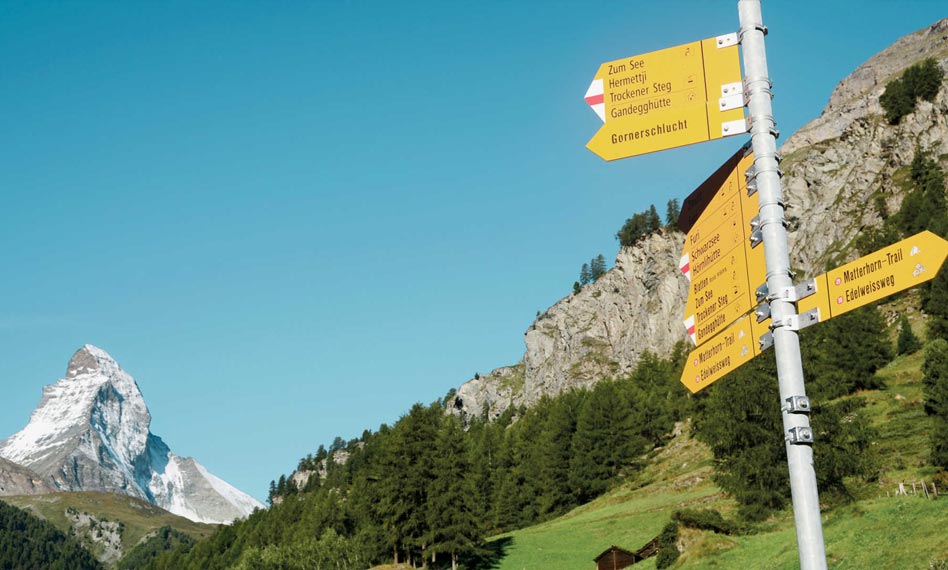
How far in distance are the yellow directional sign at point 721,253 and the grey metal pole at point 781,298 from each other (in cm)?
28

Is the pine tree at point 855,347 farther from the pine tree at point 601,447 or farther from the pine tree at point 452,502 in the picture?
the pine tree at point 452,502

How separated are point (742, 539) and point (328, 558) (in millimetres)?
59482

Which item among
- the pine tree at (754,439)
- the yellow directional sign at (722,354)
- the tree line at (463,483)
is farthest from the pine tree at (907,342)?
the yellow directional sign at (722,354)

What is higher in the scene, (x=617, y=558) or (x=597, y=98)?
(x=597, y=98)

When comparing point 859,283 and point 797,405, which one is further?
point 859,283

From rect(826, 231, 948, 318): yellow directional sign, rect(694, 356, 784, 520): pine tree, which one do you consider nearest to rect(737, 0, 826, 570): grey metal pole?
rect(826, 231, 948, 318): yellow directional sign

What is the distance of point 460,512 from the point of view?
8556 cm

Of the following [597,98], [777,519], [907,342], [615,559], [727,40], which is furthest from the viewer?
[907,342]

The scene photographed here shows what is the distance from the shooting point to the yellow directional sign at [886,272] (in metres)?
7.69

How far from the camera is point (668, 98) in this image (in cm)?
921

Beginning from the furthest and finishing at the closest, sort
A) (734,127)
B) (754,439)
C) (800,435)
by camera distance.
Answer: (754,439), (734,127), (800,435)

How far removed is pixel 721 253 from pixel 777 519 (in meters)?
59.5

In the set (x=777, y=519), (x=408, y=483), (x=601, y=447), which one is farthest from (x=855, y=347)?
(x=408, y=483)

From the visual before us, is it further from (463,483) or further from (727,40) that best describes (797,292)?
(463,483)
